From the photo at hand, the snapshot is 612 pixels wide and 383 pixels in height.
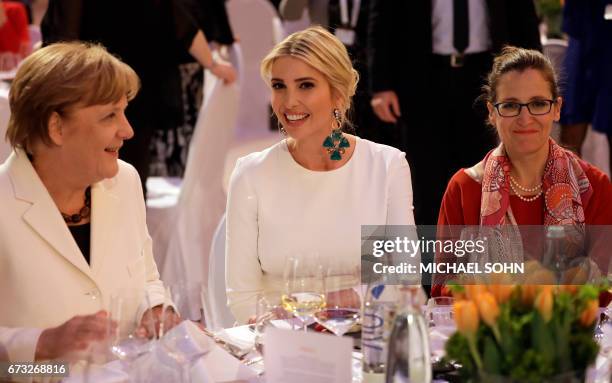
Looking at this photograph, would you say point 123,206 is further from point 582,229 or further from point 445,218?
point 582,229

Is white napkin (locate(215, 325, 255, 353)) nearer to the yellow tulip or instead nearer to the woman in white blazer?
the woman in white blazer

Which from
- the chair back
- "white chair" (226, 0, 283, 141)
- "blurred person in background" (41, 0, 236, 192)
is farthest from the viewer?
A: "white chair" (226, 0, 283, 141)

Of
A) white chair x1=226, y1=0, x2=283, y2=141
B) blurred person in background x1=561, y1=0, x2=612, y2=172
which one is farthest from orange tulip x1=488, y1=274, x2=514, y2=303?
white chair x1=226, y1=0, x2=283, y2=141

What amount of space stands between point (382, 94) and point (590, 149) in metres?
2.43

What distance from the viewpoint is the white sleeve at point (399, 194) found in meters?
3.03

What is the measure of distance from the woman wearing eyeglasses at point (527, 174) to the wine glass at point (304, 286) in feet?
3.24

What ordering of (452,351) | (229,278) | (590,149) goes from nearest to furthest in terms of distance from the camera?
(452,351) → (229,278) → (590,149)

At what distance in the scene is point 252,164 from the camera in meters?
3.00

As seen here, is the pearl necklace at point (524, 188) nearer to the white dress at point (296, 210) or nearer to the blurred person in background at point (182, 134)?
the white dress at point (296, 210)

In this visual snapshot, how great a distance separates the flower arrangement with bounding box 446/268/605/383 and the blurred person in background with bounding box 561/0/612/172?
3944 mm

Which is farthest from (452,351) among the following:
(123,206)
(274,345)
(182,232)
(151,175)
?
(151,175)

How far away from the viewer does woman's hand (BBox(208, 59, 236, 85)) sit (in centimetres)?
420

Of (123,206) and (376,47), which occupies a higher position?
(376,47)

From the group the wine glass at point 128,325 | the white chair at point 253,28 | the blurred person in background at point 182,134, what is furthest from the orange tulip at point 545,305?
the white chair at point 253,28
